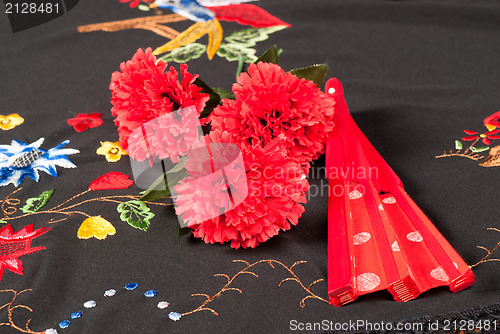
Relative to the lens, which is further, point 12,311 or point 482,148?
point 482,148

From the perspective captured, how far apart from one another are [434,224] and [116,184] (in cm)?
45

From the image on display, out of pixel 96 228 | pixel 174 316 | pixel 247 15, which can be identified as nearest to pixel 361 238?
pixel 174 316

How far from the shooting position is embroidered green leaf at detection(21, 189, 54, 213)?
72cm

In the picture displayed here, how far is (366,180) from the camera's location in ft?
2.23

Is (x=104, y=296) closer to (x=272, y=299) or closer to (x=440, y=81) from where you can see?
(x=272, y=299)

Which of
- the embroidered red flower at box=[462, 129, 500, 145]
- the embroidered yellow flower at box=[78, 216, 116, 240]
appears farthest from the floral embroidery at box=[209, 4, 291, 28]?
the embroidered yellow flower at box=[78, 216, 116, 240]

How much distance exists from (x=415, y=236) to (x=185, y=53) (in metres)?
0.66

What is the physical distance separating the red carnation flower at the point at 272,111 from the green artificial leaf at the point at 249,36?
487mm

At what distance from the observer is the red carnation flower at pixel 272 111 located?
59 centimetres

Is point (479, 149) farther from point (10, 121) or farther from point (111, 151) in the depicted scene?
point (10, 121)

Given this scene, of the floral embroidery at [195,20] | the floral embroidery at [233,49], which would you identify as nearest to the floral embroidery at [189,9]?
the floral embroidery at [195,20]

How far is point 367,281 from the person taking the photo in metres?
0.56

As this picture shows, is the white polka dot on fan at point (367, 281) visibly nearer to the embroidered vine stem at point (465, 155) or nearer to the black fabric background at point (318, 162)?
the black fabric background at point (318, 162)

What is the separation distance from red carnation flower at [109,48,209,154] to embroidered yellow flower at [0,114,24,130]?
14.3 inches
